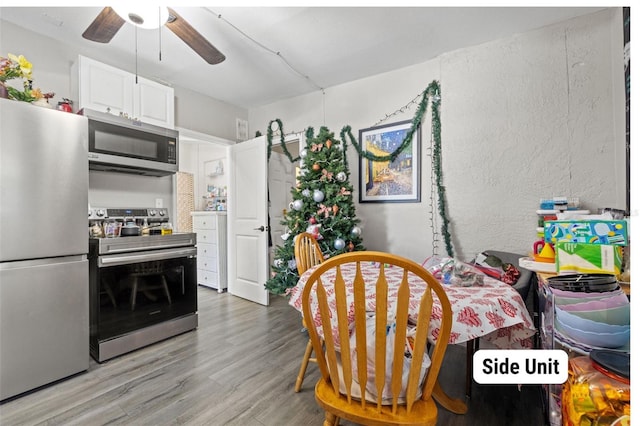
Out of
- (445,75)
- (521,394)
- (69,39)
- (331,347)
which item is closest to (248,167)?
(69,39)

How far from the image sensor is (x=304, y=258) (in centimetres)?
183

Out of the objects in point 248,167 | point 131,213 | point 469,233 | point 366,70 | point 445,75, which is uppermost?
point 366,70

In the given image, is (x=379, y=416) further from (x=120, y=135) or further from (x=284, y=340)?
(x=120, y=135)

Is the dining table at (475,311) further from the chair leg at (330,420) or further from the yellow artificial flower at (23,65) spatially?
the yellow artificial flower at (23,65)

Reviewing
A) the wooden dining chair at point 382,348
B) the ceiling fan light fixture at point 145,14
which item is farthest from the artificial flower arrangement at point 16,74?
the wooden dining chair at point 382,348

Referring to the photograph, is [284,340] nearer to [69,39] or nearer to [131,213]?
[131,213]

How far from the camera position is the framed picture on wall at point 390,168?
292cm

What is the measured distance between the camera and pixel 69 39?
2459 mm

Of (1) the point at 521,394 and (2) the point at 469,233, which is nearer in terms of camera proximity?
(1) the point at 521,394

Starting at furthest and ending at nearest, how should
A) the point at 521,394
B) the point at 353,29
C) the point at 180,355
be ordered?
the point at 353,29 < the point at 180,355 < the point at 521,394

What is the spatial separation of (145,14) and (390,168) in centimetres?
237

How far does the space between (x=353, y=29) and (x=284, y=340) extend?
268 cm

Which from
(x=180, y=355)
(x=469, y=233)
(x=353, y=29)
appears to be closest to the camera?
(x=180, y=355)

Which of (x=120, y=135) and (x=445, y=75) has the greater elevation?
(x=445, y=75)
